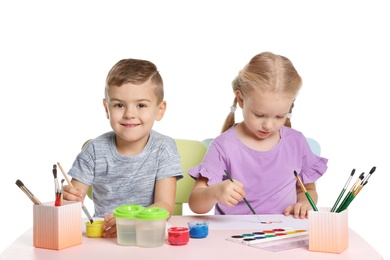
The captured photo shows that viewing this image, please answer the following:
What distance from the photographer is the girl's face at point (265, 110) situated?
2432 millimetres

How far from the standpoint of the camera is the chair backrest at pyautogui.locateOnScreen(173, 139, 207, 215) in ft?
8.97

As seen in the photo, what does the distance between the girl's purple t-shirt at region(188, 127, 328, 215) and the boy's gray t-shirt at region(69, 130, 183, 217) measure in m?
0.21

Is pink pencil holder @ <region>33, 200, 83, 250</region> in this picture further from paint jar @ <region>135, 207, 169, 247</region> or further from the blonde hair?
the blonde hair

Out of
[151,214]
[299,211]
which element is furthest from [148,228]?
[299,211]

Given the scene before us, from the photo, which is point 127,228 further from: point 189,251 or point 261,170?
point 261,170

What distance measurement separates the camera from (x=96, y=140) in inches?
97.7

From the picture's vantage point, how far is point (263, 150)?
2645 millimetres

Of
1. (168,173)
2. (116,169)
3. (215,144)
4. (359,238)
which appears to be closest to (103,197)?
(116,169)

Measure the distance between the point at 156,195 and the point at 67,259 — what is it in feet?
2.26

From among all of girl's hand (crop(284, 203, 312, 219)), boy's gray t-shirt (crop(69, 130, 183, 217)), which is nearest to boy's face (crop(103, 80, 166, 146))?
boy's gray t-shirt (crop(69, 130, 183, 217))

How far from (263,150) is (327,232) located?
34.5 inches

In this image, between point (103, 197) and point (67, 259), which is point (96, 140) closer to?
point (103, 197)

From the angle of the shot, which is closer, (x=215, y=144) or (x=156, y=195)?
(x=156, y=195)

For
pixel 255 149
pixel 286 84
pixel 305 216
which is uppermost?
pixel 286 84
